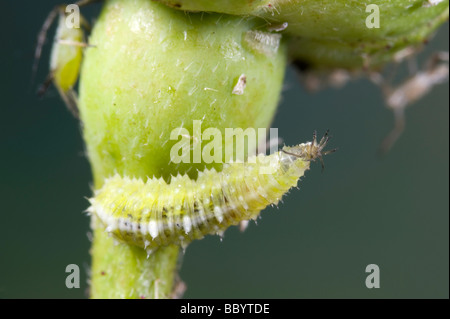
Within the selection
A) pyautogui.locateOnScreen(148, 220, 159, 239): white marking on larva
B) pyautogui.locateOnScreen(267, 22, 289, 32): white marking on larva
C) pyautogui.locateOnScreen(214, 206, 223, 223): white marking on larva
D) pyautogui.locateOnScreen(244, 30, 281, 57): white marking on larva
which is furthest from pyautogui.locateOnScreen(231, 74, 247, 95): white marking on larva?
pyautogui.locateOnScreen(148, 220, 159, 239): white marking on larva

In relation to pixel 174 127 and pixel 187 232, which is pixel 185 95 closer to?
pixel 174 127

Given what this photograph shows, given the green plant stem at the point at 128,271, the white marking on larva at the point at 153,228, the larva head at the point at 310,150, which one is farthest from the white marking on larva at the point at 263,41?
the green plant stem at the point at 128,271

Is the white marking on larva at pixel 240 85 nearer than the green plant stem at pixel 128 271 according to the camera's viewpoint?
Yes

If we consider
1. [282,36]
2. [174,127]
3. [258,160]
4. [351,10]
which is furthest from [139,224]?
[351,10]

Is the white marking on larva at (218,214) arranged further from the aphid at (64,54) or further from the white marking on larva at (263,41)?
the aphid at (64,54)

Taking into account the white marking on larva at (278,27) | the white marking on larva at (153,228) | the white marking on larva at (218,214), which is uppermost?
the white marking on larva at (278,27)

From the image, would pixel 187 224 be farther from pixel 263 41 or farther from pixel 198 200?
pixel 263 41
